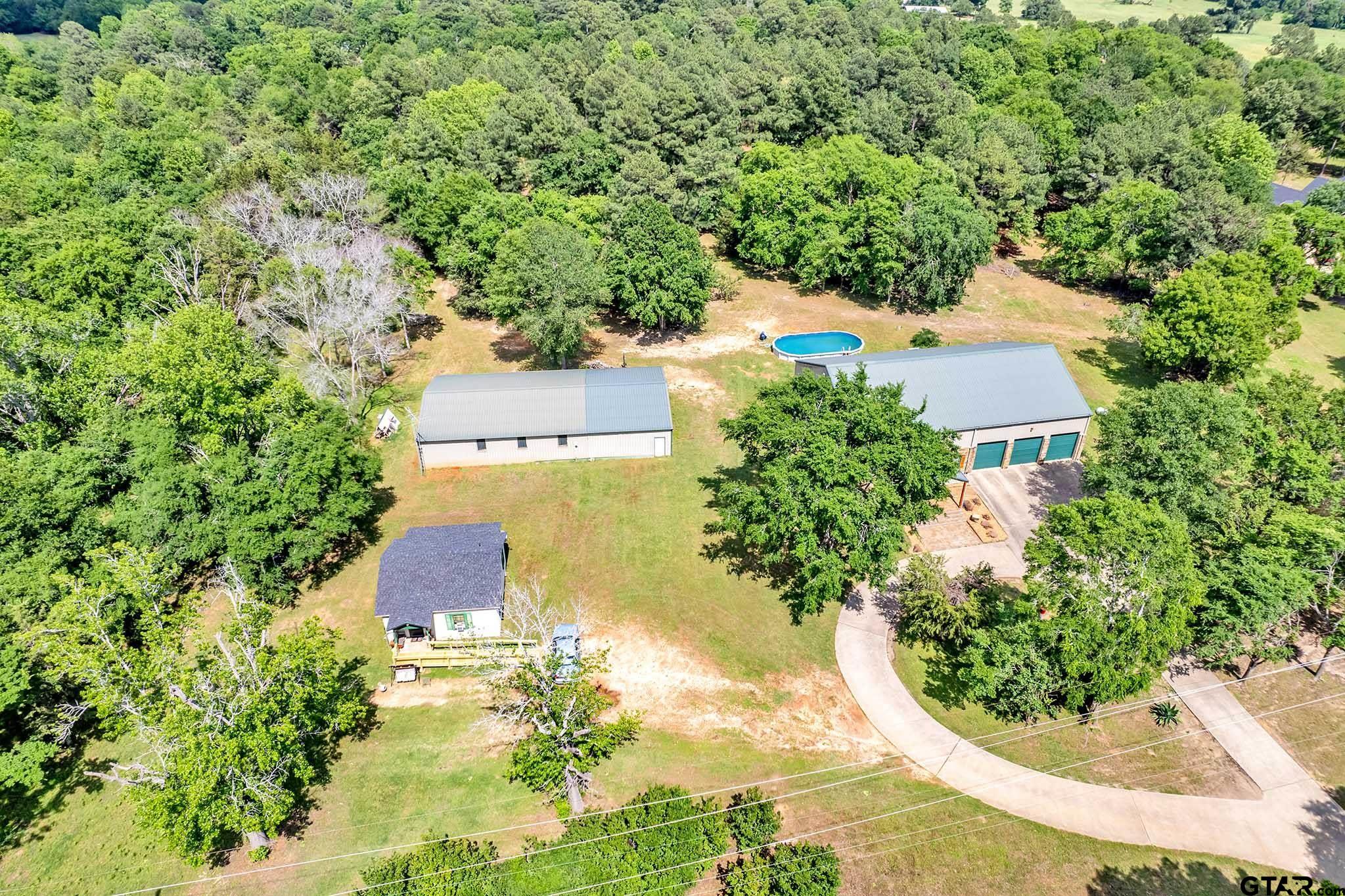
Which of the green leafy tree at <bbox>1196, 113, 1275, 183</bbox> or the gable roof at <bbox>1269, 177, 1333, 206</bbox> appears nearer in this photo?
the green leafy tree at <bbox>1196, 113, 1275, 183</bbox>

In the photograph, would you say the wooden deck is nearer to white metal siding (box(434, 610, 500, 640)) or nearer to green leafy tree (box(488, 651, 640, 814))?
white metal siding (box(434, 610, 500, 640))

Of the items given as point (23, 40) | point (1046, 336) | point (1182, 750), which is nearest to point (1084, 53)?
point (1046, 336)

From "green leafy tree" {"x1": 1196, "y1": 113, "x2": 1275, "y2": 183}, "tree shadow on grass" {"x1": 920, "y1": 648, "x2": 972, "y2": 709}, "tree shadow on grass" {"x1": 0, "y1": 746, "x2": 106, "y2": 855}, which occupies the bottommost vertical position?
"tree shadow on grass" {"x1": 0, "y1": 746, "x2": 106, "y2": 855}

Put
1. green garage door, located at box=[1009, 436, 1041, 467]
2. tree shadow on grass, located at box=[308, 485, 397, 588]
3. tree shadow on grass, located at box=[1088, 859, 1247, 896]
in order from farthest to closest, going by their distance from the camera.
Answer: green garage door, located at box=[1009, 436, 1041, 467], tree shadow on grass, located at box=[308, 485, 397, 588], tree shadow on grass, located at box=[1088, 859, 1247, 896]

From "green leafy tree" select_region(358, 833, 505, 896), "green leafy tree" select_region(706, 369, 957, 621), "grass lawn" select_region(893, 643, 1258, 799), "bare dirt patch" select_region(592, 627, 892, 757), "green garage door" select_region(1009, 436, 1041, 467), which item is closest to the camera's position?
"green leafy tree" select_region(358, 833, 505, 896)

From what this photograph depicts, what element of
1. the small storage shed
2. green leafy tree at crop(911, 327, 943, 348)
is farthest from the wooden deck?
green leafy tree at crop(911, 327, 943, 348)

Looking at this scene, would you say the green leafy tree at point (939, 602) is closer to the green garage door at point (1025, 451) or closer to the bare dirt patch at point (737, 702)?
the bare dirt patch at point (737, 702)
